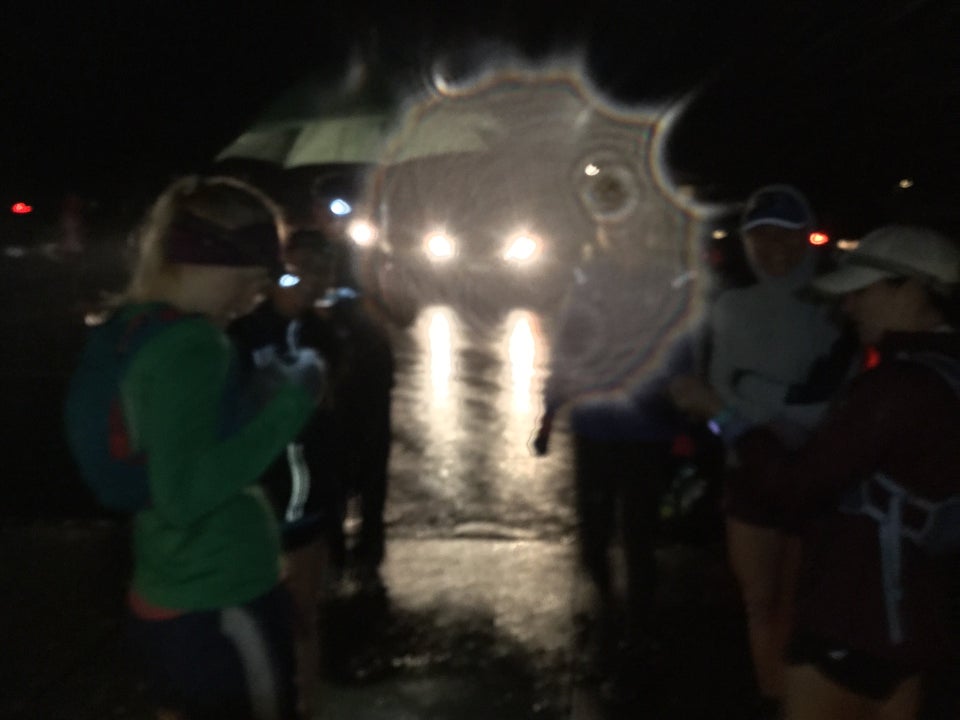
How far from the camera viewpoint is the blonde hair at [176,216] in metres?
2.06

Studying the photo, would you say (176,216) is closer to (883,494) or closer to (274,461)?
(274,461)

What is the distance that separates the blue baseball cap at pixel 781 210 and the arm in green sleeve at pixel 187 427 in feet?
7.32

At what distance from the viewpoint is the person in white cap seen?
205cm

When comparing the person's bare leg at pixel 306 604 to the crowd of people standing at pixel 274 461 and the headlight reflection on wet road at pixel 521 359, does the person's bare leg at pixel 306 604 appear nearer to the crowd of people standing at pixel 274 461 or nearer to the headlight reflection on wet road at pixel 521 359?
the crowd of people standing at pixel 274 461

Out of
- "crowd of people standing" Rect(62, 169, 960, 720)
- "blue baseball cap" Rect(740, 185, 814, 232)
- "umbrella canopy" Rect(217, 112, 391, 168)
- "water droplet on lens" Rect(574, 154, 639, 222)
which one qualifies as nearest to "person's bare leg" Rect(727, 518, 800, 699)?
"crowd of people standing" Rect(62, 169, 960, 720)

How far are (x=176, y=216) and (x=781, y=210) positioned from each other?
226 centimetres

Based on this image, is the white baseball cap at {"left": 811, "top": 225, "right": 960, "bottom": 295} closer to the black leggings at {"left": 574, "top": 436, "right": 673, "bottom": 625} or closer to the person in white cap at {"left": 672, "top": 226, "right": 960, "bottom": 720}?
the person in white cap at {"left": 672, "top": 226, "right": 960, "bottom": 720}

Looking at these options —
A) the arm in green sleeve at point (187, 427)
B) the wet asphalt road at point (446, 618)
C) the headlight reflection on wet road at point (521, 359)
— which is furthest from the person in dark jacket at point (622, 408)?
the headlight reflection on wet road at point (521, 359)

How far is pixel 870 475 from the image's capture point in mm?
2117

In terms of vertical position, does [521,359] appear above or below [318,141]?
below

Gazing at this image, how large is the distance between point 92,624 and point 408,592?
149 centimetres

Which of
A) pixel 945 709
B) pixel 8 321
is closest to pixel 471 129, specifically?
pixel 945 709

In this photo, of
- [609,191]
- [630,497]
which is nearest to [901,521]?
[630,497]

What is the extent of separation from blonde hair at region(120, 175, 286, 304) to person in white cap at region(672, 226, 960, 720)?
4.29ft
